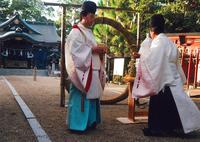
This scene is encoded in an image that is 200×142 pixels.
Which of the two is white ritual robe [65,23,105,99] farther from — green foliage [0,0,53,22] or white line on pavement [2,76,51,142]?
green foliage [0,0,53,22]

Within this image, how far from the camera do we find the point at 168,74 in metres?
5.41

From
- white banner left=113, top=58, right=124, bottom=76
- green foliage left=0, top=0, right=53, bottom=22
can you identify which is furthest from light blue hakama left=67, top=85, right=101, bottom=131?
green foliage left=0, top=0, right=53, bottom=22

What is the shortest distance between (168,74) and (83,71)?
1.26 meters

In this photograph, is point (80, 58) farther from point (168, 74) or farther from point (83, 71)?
point (168, 74)

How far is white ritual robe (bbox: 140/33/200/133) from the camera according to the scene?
533cm

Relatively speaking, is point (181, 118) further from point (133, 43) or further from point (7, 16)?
point (7, 16)

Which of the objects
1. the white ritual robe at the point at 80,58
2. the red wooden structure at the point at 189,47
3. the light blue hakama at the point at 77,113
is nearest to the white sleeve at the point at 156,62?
the white ritual robe at the point at 80,58

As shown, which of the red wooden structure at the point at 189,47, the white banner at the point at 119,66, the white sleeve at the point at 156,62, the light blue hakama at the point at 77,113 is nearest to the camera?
the white sleeve at the point at 156,62

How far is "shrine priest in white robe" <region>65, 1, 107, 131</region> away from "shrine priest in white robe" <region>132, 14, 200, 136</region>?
701 millimetres

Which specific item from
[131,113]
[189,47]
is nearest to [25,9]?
[189,47]

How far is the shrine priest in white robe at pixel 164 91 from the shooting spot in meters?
5.34

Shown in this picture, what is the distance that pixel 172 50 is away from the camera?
5.43 meters

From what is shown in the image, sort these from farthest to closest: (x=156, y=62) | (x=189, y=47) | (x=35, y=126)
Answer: (x=189, y=47) → (x=35, y=126) → (x=156, y=62)

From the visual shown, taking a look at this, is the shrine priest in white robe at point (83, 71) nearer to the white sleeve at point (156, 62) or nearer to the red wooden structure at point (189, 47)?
the white sleeve at point (156, 62)
